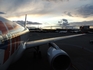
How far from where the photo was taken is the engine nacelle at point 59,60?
6695 millimetres

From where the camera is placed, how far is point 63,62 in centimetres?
702

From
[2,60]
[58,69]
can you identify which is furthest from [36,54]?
[2,60]

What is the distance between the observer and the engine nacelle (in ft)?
22.0

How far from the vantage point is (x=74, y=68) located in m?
8.37

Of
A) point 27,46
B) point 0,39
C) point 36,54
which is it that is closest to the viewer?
point 0,39

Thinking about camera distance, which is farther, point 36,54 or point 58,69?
point 36,54

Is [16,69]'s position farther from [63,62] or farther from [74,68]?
[74,68]

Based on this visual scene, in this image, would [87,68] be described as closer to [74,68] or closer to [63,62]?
[74,68]

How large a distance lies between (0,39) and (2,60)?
2.40 ft

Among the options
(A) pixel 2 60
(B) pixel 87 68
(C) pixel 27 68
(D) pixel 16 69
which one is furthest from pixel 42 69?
(A) pixel 2 60

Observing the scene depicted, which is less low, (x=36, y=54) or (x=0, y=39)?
(x=0, y=39)

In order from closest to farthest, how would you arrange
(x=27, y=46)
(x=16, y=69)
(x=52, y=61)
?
(x=52, y=61)
(x=16, y=69)
(x=27, y=46)

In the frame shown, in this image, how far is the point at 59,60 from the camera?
7168mm

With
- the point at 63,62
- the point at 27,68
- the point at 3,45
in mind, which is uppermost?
the point at 3,45
